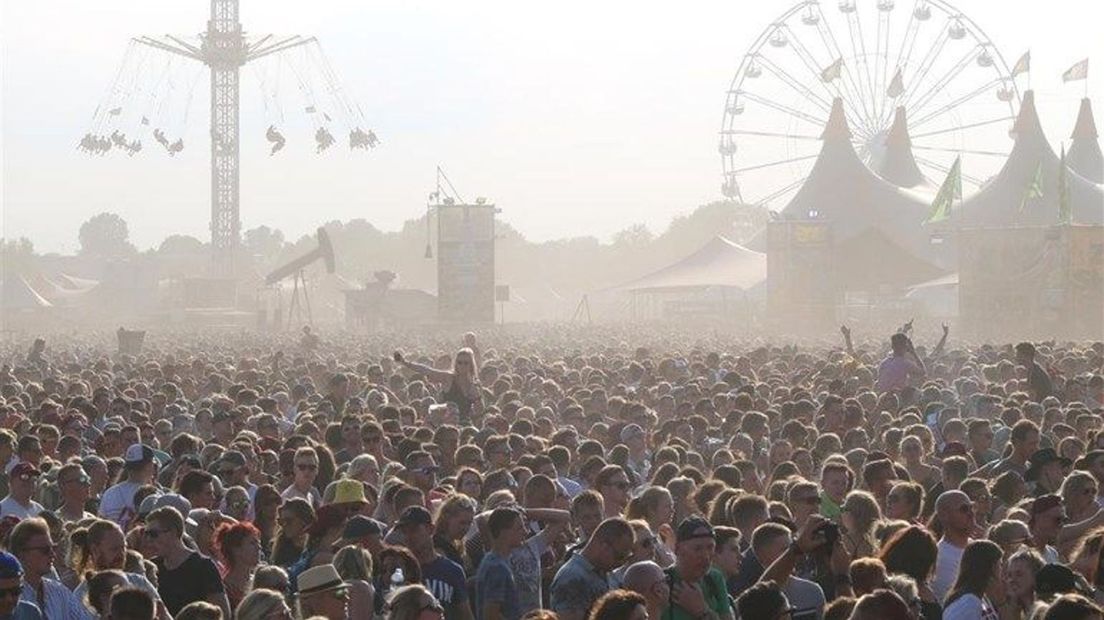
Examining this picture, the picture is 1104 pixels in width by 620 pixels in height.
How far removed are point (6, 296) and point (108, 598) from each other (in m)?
108

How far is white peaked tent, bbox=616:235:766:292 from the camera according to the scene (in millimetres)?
81938

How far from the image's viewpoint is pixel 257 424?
49.5 feet

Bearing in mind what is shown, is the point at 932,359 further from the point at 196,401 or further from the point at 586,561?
the point at 586,561

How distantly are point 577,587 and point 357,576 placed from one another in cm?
92

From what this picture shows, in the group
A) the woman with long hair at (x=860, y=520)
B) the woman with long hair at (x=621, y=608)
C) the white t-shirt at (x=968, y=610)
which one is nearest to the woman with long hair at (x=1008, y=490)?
the woman with long hair at (x=860, y=520)

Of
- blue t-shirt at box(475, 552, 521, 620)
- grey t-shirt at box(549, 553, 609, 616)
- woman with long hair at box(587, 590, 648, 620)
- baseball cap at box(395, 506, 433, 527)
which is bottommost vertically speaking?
blue t-shirt at box(475, 552, 521, 620)

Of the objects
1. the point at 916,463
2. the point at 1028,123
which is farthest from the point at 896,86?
the point at 916,463

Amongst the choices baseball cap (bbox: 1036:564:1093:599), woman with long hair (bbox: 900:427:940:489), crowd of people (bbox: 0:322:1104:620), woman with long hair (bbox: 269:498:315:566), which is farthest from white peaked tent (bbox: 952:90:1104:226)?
baseball cap (bbox: 1036:564:1093:599)

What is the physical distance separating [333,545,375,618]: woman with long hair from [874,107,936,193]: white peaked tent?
279 feet

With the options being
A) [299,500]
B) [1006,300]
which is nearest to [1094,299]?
[1006,300]

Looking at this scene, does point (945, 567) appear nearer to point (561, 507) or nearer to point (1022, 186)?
point (561, 507)

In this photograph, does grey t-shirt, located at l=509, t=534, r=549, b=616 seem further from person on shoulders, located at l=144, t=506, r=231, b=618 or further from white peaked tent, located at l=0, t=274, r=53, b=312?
white peaked tent, located at l=0, t=274, r=53, b=312

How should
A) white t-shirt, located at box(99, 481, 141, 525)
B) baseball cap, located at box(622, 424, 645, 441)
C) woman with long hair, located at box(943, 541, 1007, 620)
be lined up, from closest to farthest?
woman with long hair, located at box(943, 541, 1007, 620), white t-shirt, located at box(99, 481, 141, 525), baseball cap, located at box(622, 424, 645, 441)

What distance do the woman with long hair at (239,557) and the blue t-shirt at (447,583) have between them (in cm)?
74
